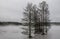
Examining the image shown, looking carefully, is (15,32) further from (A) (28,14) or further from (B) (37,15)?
(B) (37,15)

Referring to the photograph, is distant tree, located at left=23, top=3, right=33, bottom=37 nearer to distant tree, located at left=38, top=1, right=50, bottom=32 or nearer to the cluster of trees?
the cluster of trees

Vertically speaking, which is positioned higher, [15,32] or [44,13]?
[44,13]

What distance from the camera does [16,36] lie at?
1.76 meters

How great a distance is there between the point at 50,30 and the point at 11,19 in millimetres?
713

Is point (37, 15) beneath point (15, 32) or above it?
above

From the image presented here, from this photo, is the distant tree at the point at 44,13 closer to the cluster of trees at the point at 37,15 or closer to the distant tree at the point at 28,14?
the cluster of trees at the point at 37,15

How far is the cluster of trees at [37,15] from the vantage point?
5.89 feet

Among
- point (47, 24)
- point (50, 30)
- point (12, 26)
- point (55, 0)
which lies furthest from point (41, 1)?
point (12, 26)

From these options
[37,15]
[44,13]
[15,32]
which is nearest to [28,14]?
[37,15]

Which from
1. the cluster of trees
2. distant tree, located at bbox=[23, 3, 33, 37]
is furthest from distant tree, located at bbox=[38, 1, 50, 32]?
distant tree, located at bbox=[23, 3, 33, 37]

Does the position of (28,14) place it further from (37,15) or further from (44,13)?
(44,13)

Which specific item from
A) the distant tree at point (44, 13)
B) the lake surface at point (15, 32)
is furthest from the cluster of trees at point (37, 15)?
the lake surface at point (15, 32)

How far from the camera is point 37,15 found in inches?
71.6

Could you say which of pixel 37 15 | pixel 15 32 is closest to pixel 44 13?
pixel 37 15
